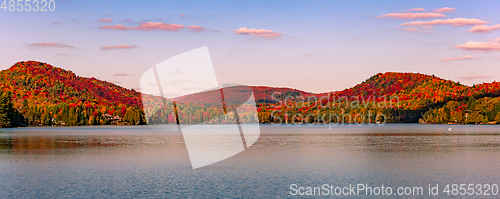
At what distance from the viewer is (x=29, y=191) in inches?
954

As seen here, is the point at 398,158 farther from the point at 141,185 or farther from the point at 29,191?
the point at 29,191

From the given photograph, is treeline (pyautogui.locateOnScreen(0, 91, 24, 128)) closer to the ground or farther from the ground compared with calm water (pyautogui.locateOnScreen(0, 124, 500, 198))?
farther from the ground

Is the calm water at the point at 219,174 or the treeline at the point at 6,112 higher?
the treeline at the point at 6,112

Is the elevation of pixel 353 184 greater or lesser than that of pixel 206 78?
lesser

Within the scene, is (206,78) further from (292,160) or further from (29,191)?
(29,191)

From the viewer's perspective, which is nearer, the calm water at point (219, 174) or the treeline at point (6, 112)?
the calm water at point (219, 174)

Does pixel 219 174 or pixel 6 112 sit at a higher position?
pixel 6 112

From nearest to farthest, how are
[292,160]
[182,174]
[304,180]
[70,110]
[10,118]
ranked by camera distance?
[304,180] → [182,174] → [292,160] → [10,118] → [70,110]

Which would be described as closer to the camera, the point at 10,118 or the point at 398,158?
the point at 398,158

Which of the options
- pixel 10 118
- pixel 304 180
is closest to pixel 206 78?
pixel 304 180

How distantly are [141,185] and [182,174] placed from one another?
192 inches

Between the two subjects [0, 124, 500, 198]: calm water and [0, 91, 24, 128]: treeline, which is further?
[0, 91, 24, 128]: treeline

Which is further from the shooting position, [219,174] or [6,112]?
[6,112]

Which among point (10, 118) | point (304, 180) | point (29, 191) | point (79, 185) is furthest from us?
point (10, 118)
